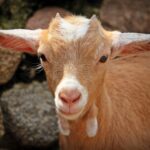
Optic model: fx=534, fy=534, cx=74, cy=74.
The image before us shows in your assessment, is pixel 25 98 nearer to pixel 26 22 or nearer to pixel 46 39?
pixel 26 22

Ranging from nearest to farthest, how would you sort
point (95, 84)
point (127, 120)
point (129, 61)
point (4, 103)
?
point (95, 84) < point (127, 120) < point (129, 61) < point (4, 103)

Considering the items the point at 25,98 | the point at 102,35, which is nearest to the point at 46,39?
the point at 102,35

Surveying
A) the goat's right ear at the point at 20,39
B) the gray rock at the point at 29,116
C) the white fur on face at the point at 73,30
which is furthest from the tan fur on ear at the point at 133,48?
the gray rock at the point at 29,116

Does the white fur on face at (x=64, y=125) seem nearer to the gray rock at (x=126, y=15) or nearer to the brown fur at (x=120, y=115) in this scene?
the brown fur at (x=120, y=115)

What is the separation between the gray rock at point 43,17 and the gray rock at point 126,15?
1.83ft

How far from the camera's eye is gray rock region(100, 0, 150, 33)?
7355 millimetres

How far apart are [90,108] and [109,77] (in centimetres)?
87

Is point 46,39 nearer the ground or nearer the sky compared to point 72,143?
nearer the sky

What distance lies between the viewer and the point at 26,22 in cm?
762

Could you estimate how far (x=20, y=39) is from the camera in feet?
18.0

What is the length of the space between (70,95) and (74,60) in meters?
0.40

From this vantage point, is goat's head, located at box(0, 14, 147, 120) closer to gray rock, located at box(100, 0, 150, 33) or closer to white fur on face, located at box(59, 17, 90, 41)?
white fur on face, located at box(59, 17, 90, 41)

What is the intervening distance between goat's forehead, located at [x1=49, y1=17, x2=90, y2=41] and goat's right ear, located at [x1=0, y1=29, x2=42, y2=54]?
1.11 feet

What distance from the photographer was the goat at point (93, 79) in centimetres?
488
